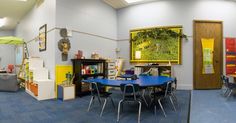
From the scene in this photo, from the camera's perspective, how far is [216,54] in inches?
304

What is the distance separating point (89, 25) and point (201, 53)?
4691mm

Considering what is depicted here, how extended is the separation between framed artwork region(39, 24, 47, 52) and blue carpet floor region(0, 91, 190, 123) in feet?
7.83

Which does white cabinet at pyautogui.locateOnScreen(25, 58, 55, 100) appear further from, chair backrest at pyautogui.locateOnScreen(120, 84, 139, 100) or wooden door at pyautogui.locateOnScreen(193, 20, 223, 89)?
wooden door at pyautogui.locateOnScreen(193, 20, 223, 89)

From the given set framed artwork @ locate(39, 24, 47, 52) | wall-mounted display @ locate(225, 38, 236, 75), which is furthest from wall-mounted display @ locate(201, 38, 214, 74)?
framed artwork @ locate(39, 24, 47, 52)

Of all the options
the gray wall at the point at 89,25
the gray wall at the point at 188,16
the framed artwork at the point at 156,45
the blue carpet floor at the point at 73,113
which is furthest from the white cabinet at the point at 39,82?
the gray wall at the point at 188,16

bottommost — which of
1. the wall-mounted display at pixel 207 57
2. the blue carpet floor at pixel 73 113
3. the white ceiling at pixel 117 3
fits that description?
the blue carpet floor at pixel 73 113

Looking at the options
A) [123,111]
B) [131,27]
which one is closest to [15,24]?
[131,27]

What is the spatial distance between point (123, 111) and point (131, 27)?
205 inches

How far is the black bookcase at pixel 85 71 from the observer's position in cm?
618

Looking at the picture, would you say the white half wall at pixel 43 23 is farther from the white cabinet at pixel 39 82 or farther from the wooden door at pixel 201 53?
the wooden door at pixel 201 53

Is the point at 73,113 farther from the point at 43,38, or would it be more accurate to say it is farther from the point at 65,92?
the point at 43,38

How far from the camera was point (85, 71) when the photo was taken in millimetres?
6473

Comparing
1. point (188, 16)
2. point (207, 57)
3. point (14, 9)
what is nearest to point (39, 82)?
point (14, 9)

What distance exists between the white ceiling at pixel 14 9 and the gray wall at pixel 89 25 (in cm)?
252
